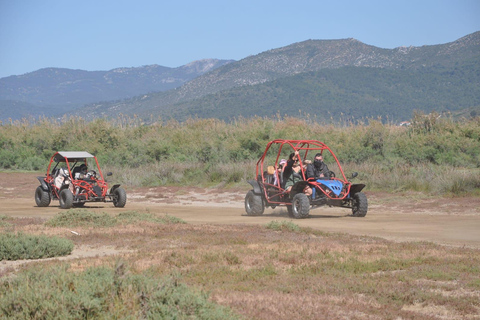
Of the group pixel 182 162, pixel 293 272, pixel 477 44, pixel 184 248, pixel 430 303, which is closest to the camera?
pixel 430 303

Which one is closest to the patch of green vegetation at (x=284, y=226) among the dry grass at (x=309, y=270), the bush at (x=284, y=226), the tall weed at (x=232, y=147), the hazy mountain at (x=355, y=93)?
the bush at (x=284, y=226)

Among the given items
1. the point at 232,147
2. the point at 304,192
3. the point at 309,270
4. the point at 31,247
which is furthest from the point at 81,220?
the point at 232,147

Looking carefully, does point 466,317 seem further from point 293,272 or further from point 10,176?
point 10,176

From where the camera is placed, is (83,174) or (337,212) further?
(83,174)

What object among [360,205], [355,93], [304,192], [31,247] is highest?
[355,93]

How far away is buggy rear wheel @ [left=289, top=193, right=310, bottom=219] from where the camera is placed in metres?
19.2

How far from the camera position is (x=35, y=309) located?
6102 mm

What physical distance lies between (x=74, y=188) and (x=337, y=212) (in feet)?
28.0

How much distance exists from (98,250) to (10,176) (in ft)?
94.9

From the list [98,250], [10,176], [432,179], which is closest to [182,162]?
[10,176]

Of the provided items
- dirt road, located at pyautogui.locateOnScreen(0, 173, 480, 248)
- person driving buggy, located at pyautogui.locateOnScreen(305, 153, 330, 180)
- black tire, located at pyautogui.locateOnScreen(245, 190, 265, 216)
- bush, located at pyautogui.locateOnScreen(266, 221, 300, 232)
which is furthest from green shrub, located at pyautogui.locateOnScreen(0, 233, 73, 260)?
black tire, located at pyautogui.locateOnScreen(245, 190, 265, 216)

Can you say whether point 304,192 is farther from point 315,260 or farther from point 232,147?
point 232,147

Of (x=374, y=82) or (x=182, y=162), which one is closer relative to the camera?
(x=182, y=162)

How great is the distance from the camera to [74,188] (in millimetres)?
23844
